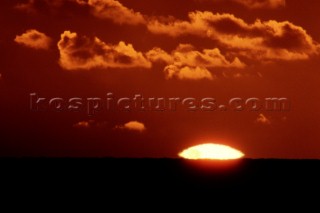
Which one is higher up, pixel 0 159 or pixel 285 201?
pixel 0 159

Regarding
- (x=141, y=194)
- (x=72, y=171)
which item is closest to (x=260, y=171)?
(x=141, y=194)

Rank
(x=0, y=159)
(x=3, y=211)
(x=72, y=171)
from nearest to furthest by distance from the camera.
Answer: (x=3, y=211) < (x=72, y=171) < (x=0, y=159)

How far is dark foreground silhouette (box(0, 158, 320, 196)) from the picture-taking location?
12.2 meters

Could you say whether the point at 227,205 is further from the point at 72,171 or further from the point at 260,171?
the point at 72,171

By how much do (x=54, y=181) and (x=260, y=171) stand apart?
4318 mm

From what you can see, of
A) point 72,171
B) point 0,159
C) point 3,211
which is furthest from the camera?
point 0,159

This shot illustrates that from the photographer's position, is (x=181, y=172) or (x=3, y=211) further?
(x=181, y=172)

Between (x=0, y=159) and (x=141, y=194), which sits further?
(x=0, y=159)

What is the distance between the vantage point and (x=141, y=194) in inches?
477

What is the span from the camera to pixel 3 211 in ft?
38.5

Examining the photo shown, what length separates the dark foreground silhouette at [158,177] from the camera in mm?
12242

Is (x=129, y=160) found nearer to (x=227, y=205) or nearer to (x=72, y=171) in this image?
(x=72, y=171)

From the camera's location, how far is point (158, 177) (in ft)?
41.0

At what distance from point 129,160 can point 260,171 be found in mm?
2858
